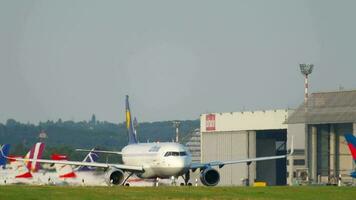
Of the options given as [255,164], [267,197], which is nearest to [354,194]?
[267,197]

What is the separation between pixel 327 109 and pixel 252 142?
2005cm

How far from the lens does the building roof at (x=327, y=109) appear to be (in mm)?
151500

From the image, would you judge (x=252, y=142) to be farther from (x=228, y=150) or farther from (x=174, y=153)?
(x=174, y=153)

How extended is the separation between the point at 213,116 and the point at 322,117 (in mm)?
33007

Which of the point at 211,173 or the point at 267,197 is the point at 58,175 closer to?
the point at 211,173

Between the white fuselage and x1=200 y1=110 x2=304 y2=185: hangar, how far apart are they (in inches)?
2552

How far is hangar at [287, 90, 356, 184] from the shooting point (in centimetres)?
15125

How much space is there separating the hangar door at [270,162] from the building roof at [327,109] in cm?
1363

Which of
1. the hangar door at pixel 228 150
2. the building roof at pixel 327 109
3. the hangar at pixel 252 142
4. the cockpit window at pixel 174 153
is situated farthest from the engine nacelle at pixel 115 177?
the hangar door at pixel 228 150

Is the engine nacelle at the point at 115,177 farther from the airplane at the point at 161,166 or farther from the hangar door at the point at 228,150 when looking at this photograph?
the hangar door at the point at 228,150

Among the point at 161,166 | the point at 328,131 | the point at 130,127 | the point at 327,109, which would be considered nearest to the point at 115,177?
the point at 161,166

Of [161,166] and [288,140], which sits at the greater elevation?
[288,140]

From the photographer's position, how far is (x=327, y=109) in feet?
512

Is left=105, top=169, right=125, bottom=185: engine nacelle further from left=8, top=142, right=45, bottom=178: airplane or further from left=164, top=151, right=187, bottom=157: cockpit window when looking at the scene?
left=8, top=142, right=45, bottom=178: airplane
